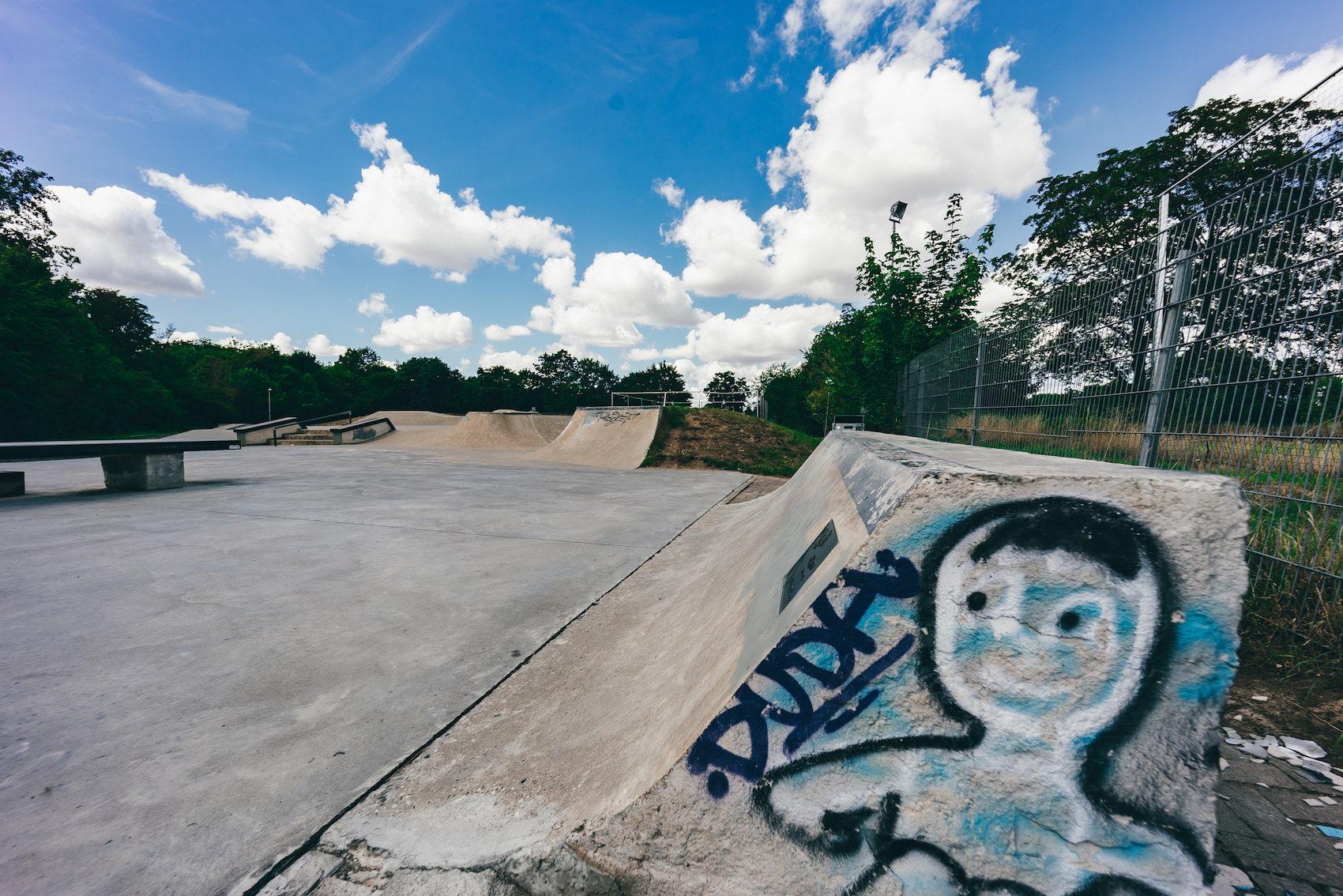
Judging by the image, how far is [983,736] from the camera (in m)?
1.13

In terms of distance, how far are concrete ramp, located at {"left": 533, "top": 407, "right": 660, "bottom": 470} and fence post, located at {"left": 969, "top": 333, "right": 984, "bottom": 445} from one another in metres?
7.73

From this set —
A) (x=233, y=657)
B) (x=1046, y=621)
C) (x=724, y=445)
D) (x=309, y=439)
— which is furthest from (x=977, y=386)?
(x=309, y=439)

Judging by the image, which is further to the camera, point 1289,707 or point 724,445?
point 724,445

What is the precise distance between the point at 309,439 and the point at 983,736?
23430 millimetres

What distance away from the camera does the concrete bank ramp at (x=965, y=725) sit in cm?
108

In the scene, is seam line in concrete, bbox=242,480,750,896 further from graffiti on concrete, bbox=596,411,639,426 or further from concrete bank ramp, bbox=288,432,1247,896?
graffiti on concrete, bbox=596,411,639,426

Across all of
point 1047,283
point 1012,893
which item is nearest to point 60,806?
point 1012,893

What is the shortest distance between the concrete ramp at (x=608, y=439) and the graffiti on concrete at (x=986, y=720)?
10.6m

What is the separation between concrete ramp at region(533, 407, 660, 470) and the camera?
41.5 ft

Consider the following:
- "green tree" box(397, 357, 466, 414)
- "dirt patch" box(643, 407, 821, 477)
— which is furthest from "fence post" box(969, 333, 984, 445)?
"green tree" box(397, 357, 466, 414)

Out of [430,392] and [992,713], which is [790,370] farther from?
[992,713]

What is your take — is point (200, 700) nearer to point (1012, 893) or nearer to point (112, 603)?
point (112, 603)

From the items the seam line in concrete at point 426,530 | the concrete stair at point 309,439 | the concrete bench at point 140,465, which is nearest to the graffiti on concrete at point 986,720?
the seam line in concrete at point 426,530

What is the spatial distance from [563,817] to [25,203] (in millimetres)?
45391
